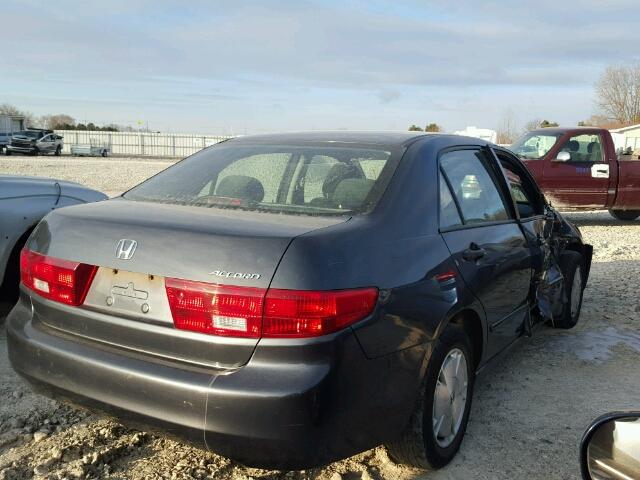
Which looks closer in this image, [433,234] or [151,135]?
[433,234]

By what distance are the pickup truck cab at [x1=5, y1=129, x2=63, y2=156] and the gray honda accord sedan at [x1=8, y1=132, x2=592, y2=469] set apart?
42708 millimetres

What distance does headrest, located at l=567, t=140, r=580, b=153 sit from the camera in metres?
11.8

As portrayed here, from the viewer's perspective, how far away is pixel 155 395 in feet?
7.73

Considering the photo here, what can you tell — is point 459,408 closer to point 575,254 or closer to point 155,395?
point 155,395

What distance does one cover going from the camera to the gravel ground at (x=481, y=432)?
115 inches

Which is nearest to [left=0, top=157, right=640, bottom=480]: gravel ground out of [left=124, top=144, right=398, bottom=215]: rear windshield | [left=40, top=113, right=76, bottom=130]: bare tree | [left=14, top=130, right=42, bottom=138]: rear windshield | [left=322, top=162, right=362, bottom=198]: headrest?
[left=124, top=144, right=398, bottom=215]: rear windshield

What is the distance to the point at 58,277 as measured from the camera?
268cm

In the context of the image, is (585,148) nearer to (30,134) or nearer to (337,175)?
(337,175)

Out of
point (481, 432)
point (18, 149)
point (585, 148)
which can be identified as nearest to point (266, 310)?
point (481, 432)

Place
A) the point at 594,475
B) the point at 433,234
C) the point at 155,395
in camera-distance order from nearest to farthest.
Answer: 1. the point at 594,475
2. the point at 155,395
3. the point at 433,234

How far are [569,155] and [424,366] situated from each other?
33.4 ft

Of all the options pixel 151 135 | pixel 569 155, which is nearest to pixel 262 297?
pixel 569 155

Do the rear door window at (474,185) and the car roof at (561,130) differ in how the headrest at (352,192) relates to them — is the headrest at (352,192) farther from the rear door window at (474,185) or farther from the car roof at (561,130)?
the car roof at (561,130)

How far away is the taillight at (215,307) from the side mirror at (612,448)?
1.12m
